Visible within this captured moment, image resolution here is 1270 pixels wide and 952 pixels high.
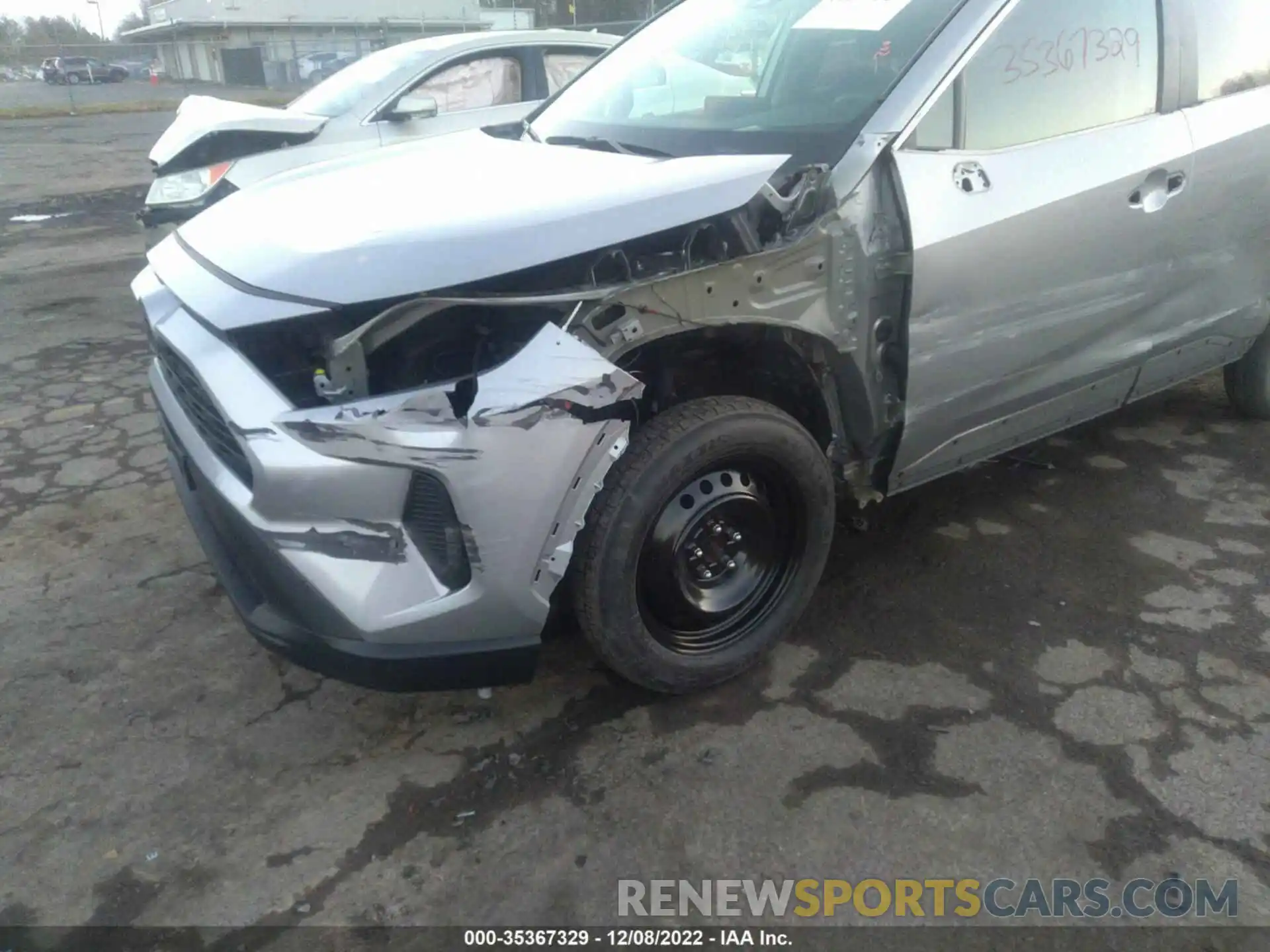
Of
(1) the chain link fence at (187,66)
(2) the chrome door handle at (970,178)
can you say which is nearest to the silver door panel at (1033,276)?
(2) the chrome door handle at (970,178)

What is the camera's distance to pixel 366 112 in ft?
19.6

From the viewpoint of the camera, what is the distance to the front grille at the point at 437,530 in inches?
78.7

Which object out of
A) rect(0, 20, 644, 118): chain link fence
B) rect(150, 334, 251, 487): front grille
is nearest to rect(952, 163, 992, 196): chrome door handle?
rect(150, 334, 251, 487): front grille

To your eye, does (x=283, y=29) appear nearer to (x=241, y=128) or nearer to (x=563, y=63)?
(x=563, y=63)

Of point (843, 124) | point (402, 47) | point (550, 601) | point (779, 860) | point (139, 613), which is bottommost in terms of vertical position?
point (779, 860)

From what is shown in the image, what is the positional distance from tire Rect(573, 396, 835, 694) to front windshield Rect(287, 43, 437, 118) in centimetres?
465

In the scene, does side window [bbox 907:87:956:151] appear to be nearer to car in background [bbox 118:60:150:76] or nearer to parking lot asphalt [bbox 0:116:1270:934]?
parking lot asphalt [bbox 0:116:1270:934]

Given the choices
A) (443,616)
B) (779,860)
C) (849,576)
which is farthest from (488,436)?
(849,576)

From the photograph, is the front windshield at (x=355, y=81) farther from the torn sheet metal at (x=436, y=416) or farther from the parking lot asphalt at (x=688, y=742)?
the torn sheet metal at (x=436, y=416)

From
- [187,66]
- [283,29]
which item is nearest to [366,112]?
[283,29]

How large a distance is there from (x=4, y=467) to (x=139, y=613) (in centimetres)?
158

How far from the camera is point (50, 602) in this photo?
3113 millimetres

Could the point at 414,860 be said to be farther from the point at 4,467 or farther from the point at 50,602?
the point at 4,467

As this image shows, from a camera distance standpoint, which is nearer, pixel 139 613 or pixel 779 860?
pixel 779 860
